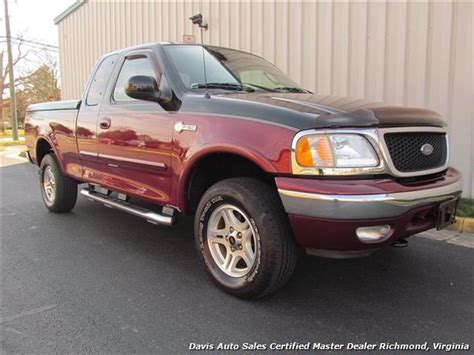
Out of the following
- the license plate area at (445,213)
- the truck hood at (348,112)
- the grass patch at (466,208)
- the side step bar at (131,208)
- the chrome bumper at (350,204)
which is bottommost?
the grass patch at (466,208)

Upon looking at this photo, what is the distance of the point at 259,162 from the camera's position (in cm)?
292

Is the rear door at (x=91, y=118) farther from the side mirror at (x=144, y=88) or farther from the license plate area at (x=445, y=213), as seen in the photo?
the license plate area at (x=445, y=213)

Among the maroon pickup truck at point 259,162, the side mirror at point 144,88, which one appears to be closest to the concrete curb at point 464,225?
the maroon pickup truck at point 259,162

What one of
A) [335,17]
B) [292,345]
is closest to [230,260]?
[292,345]

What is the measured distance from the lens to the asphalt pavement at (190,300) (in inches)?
108

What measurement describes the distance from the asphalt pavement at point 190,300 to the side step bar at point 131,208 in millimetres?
414

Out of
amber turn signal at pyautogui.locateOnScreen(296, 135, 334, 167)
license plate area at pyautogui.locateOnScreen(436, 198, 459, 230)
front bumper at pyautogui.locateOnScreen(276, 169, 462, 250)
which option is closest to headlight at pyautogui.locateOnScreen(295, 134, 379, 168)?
amber turn signal at pyautogui.locateOnScreen(296, 135, 334, 167)

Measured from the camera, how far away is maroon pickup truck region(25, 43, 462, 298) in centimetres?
272

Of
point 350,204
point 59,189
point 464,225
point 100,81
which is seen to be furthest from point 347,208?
point 59,189

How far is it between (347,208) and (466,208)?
3.48 meters

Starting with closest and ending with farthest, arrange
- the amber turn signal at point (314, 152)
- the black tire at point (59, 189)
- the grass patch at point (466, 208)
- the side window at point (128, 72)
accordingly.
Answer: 1. the amber turn signal at point (314, 152)
2. the side window at point (128, 72)
3. the grass patch at point (466, 208)
4. the black tire at point (59, 189)

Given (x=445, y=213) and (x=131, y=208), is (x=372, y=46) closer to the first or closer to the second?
(x=445, y=213)

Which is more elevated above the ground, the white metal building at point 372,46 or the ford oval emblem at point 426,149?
the white metal building at point 372,46

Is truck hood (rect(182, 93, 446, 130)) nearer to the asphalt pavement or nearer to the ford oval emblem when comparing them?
the ford oval emblem
